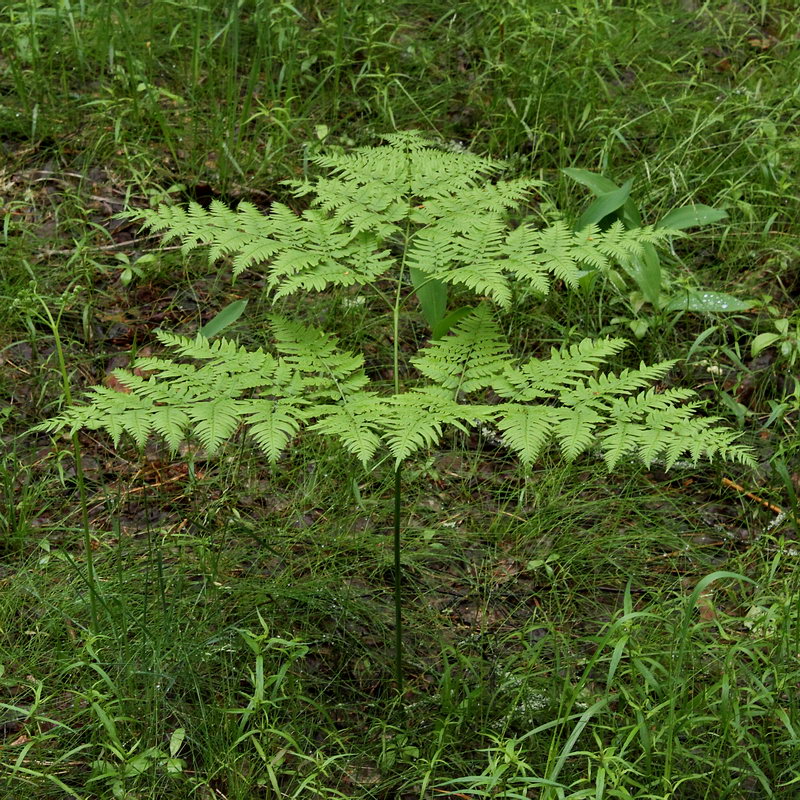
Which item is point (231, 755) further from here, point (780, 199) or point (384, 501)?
point (780, 199)

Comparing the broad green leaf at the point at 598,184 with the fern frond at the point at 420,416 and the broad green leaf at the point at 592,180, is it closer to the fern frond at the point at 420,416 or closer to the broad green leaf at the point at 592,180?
the broad green leaf at the point at 592,180

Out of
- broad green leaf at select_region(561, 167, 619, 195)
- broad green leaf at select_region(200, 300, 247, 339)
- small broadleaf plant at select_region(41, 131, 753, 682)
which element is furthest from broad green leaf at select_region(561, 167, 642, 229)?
broad green leaf at select_region(200, 300, 247, 339)

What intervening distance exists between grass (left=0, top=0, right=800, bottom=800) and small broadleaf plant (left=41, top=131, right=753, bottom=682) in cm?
53

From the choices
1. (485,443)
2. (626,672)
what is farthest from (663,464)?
(626,672)

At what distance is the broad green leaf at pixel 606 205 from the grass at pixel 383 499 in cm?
29

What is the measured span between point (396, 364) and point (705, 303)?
65.7 inches

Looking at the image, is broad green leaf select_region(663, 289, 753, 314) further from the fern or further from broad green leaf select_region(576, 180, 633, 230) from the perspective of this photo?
the fern

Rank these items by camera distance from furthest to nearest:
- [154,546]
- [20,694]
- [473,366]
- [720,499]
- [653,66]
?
1. [653,66]
2. [720,499]
3. [154,546]
4. [20,694]
5. [473,366]

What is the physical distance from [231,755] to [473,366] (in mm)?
1051

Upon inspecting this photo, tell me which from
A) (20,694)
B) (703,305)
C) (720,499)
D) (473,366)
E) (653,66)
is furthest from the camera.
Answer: (653,66)

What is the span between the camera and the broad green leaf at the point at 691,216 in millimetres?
3596

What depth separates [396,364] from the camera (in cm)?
236

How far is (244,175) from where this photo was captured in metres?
4.16

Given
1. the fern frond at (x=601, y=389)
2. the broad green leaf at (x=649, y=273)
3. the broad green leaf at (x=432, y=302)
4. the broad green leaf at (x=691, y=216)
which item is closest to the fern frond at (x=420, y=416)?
the fern frond at (x=601, y=389)
